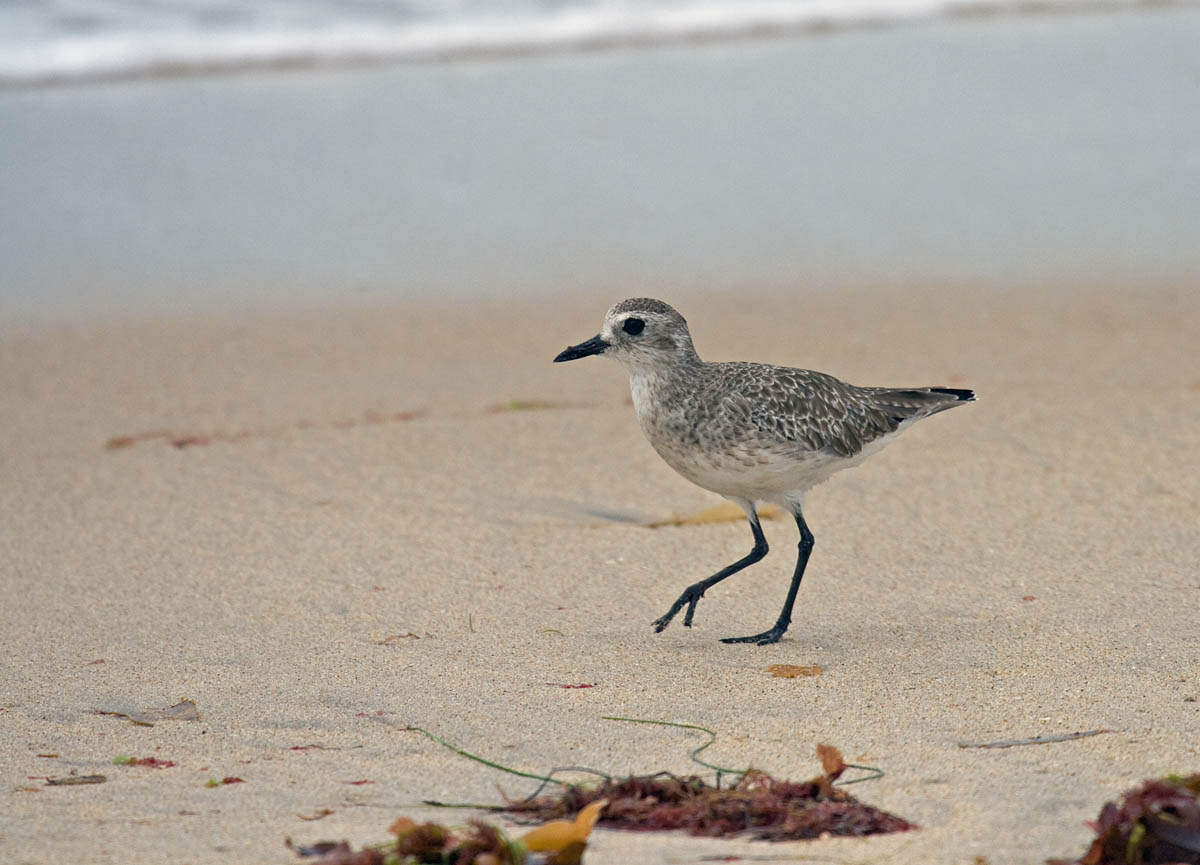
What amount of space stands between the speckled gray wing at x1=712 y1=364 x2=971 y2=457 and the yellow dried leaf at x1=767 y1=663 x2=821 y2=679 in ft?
2.65

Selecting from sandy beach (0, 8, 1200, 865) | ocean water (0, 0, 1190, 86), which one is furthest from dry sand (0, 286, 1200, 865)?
ocean water (0, 0, 1190, 86)

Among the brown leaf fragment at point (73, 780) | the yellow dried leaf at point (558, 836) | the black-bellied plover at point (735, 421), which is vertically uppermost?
the black-bellied plover at point (735, 421)

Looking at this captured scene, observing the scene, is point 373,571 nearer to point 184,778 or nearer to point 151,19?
point 184,778

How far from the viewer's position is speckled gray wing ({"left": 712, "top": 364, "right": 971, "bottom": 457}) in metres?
5.27

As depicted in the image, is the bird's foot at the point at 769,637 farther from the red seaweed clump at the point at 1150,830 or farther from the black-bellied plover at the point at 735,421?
the red seaweed clump at the point at 1150,830

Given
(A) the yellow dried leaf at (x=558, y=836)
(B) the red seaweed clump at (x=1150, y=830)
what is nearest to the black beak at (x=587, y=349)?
(A) the yellow dried leaf at (x=558, y=836)

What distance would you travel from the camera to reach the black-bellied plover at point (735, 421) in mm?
5227

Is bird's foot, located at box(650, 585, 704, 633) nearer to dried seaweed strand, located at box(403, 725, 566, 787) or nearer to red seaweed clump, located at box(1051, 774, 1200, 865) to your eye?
dried seaweed strand, located at box(403, 725, 566, 787)

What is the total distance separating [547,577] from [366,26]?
12196 mm

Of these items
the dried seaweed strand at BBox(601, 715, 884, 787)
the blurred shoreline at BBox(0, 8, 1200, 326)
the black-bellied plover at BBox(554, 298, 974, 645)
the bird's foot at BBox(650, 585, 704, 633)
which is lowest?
the dried seaweed strand at BBox(601, 715, 884, 787)

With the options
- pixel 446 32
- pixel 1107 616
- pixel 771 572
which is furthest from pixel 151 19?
pixel 1107 616

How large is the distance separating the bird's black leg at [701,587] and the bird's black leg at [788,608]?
0.55 ft

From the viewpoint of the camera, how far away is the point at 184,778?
3.96 m

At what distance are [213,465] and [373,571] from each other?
175 cm
